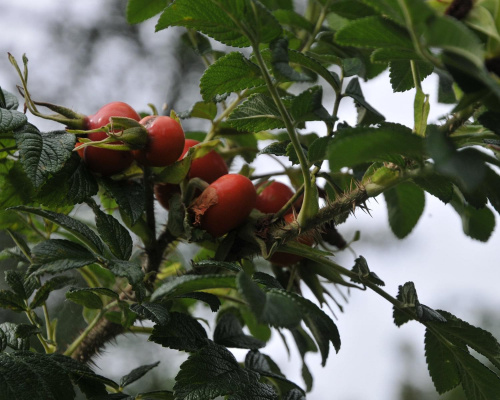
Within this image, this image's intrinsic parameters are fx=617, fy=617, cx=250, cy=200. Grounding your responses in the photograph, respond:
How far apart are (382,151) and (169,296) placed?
0.31 m

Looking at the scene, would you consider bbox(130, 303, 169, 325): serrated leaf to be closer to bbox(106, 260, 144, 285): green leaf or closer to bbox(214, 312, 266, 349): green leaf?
bbox(106, 260, 144, 285): green leaf

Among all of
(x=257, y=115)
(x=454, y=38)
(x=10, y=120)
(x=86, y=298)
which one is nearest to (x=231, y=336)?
(x=86, y=298)

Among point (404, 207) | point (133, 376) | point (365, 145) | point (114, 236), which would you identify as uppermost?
point (365, 145)

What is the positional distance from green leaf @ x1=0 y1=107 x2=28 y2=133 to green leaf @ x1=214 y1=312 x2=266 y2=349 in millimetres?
427

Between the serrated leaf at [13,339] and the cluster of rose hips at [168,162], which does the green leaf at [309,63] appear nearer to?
the cluster of rose hips at [168,162]

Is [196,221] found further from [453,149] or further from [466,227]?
[466,227]

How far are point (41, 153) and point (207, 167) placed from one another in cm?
29

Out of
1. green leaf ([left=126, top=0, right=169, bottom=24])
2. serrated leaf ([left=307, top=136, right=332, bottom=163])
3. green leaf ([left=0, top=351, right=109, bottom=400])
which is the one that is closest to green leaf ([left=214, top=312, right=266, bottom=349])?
green leaf ([left=0, top=351, right=109, bottom=400])

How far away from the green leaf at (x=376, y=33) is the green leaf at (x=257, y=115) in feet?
0.65

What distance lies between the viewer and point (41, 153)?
0.78m

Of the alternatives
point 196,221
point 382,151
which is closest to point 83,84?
point 196,221

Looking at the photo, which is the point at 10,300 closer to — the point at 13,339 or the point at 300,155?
the point at 13,339

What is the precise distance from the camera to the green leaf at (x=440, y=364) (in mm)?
883

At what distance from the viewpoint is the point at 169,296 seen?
→ 0.73 meters
